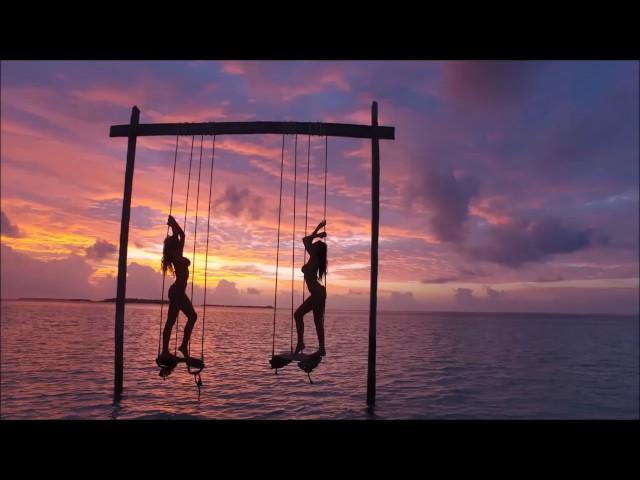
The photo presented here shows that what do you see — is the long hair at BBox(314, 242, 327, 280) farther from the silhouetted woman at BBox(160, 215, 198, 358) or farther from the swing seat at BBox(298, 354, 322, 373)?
the silhouetted woman at BBox(160, 215, 198, 358)

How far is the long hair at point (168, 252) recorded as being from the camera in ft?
28.7

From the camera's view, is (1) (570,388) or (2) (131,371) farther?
(1) (570,388)

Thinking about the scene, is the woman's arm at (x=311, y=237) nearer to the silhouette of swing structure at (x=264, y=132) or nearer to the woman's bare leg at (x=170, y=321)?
the silhouette of swing structure at (x=264, y=132)

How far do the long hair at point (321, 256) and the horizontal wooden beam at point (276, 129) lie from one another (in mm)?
2566

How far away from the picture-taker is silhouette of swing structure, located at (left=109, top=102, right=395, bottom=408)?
9734 millimetres

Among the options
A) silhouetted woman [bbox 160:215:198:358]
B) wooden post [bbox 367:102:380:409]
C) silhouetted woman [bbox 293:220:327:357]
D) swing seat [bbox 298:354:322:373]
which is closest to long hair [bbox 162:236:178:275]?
silhouetted woman [bbox 160:215:198:358]

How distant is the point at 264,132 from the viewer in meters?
9.83

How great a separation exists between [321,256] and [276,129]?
3.07m
